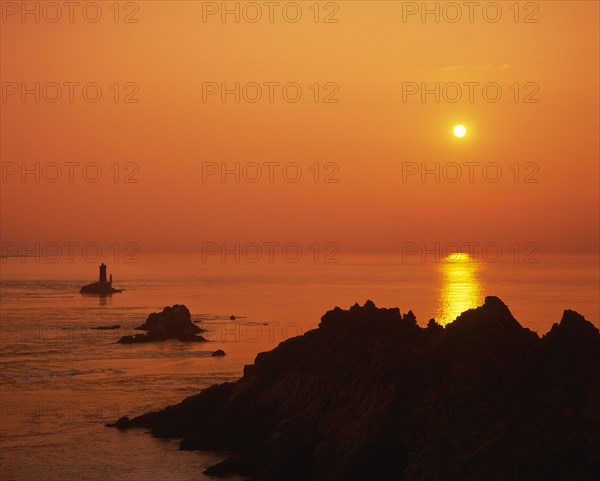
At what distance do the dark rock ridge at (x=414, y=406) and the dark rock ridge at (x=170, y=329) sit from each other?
176 feet

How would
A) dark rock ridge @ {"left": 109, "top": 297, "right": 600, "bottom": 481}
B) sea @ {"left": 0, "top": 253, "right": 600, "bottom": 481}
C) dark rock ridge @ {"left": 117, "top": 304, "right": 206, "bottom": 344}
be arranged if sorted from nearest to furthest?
dark rock ridge @ {"left": 109, "top": 297, "right": 600, "bottom": 481}, sea @ {"left": 0, "top": 253, "right": 600, "bottom": 481}, dark rock ridge @ {"left": 117, "top": 304, "right": 206, "bottom": 344}

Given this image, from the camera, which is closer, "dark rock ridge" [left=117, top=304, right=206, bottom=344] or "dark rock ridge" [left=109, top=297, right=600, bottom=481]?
"dark rock ridge" [left=109, top=297, right=600, bottom=481]

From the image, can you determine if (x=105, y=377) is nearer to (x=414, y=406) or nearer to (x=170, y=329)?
(x=170, y=329)

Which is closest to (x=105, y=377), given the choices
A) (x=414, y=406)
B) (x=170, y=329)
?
(x=170, y=329)

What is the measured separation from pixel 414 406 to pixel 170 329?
7090 cm

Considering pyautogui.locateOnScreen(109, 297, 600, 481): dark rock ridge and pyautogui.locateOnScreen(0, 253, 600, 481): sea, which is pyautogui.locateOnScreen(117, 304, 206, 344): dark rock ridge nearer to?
pyautogui.locateOnScreen(0, 253, 600, 481): sea

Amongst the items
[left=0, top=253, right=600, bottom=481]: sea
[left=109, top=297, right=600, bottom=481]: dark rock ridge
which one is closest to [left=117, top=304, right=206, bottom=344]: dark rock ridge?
[left=0, top=253, right=600, bottom=481]: sea

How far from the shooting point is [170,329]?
340ft

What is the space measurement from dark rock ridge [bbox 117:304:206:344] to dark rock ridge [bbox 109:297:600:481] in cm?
5353

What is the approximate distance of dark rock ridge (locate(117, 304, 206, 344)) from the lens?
331ft

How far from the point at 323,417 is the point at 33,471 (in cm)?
1559

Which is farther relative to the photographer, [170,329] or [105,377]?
[170,329]

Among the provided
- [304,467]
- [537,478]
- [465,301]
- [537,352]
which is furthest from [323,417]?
[465,301]

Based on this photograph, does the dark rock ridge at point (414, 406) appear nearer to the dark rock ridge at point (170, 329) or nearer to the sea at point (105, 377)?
the sea at point (105, 377)
